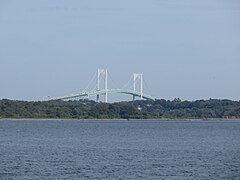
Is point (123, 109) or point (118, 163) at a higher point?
point (123, 109)

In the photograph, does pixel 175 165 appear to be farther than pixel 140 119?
No

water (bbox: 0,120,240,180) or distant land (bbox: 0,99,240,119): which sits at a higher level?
distant land (bbox: 0,99,240,119)

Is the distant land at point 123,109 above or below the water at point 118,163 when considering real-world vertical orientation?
above

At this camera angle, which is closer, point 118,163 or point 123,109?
point 118,163

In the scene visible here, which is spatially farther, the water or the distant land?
the distant land

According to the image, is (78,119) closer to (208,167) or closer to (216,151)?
(216,151)

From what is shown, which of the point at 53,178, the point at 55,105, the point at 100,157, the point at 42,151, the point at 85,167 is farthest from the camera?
the point at 55,105

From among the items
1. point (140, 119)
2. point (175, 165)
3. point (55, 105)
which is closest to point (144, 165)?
point (175, 165)

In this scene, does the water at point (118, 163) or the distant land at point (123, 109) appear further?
the distant land at point (123, 109)
